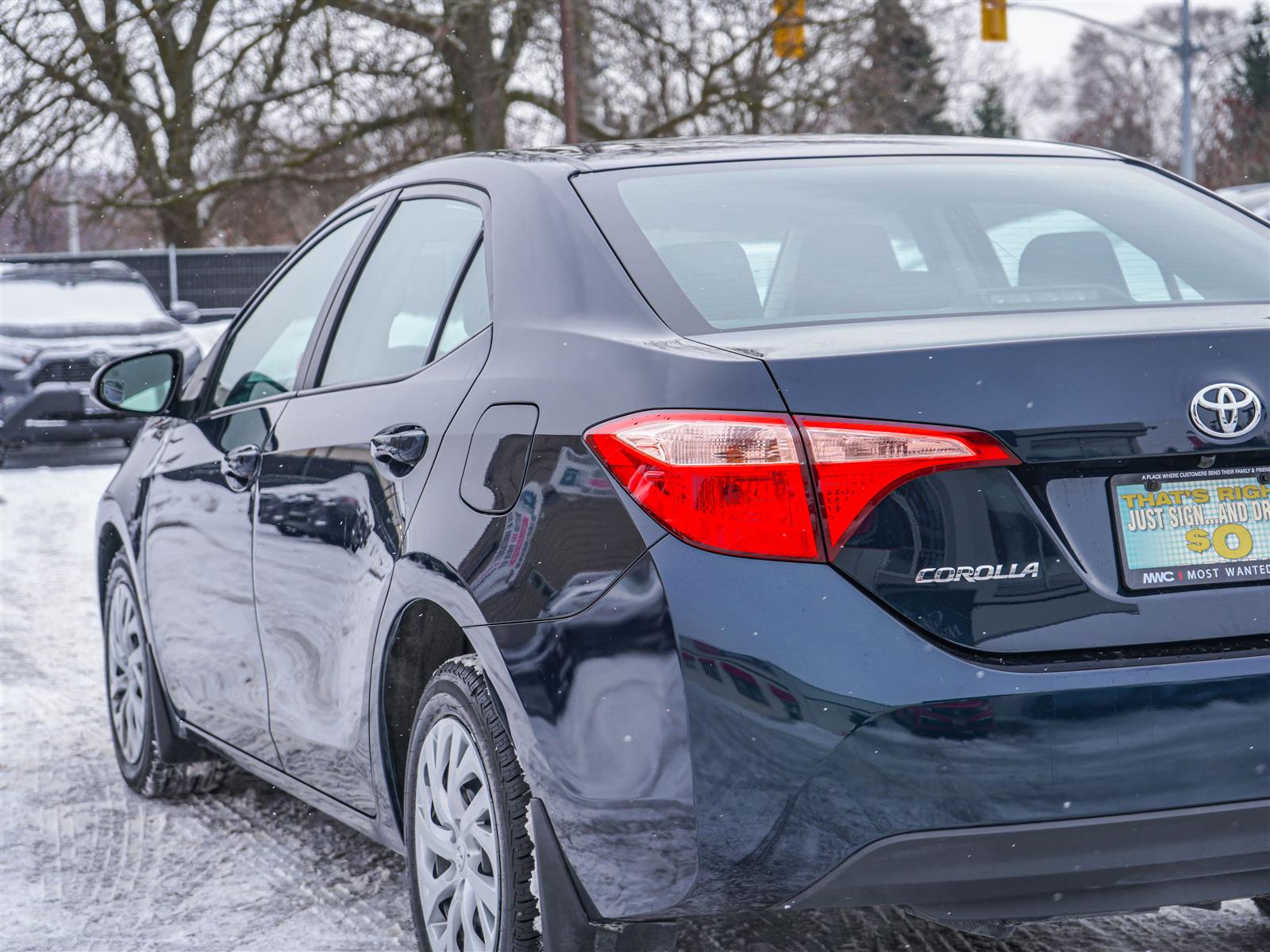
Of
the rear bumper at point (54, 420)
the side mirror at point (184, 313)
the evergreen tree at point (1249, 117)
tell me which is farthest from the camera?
the evergreen tree at point (1249, 117)

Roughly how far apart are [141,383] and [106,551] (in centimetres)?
79

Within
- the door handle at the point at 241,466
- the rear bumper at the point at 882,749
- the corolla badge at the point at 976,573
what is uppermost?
the door handle at the point at 241,466

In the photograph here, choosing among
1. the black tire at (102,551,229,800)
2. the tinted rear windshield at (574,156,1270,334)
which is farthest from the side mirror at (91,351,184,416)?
the tinted rear windshield at (574,156,1270,334)

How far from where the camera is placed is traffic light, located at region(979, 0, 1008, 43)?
22.8 m

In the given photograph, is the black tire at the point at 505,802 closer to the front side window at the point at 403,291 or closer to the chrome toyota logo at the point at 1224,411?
the front side window at the point at 403,291

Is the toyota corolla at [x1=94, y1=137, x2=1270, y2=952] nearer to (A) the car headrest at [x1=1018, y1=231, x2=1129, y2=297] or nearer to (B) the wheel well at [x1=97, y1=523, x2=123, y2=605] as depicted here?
(A) the car headrest at [x1=1018, y1=231, x2=1129, y2=297]

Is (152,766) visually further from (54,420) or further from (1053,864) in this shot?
(54,420)

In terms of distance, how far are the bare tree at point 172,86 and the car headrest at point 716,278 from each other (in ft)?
65.7

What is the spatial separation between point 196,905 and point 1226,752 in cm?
244

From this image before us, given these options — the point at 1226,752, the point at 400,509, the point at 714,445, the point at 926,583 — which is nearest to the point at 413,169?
the point at 400,509

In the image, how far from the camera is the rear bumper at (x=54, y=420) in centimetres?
1576

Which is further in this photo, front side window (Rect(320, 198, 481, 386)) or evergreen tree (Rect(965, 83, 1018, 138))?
evergreen tree (Rect(965, 83, 1018, 138))

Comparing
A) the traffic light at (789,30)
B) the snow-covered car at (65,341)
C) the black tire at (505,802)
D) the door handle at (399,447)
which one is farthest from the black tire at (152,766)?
the traffic light at (789,30)

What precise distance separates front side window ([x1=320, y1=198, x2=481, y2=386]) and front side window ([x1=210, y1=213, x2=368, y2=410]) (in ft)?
0.62
